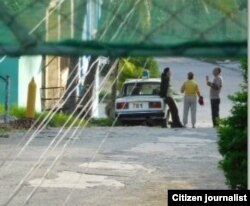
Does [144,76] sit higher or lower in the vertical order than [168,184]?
higher

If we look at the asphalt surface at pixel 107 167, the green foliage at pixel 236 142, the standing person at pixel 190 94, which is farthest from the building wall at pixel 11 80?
the green foliage at pixel 236 142

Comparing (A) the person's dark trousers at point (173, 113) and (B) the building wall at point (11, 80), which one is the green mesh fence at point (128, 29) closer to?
(B) the building wall at point (11, 80)

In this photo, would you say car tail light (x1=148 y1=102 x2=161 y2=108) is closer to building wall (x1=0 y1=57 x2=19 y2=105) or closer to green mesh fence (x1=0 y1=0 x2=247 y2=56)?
building wall (x1=0 y1=57 x2=19 y2=105)

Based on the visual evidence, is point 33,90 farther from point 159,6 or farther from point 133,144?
point 133,144

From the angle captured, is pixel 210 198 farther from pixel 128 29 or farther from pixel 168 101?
pixel 168 101

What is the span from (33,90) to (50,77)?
20.3 m

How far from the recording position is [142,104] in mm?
20266

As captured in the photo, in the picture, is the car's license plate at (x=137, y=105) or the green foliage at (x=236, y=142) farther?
the car's license plate at (x=137, y=105)

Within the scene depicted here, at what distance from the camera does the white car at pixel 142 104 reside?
20266 mm

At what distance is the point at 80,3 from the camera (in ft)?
10.1

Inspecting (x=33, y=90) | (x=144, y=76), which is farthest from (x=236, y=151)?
(x=144, y=76)

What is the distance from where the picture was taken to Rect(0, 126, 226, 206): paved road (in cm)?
945

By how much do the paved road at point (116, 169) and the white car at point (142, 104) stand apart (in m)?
3.63

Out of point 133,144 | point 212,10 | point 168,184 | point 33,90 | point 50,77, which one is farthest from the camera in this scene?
point 50,77
